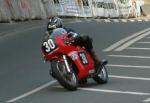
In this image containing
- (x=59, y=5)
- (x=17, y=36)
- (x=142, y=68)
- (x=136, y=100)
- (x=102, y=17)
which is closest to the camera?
(x=136, y=100)

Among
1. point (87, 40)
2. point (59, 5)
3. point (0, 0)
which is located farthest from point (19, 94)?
point (59, 5)

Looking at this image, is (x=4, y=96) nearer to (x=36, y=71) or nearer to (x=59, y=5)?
(x=36, y=71)

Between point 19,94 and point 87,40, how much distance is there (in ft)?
5.71

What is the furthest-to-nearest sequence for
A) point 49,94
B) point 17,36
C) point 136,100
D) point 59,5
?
point 59,5 → point 17,36 → point 49,94 → point 136,100

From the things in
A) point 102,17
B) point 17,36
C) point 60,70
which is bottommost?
point 102,17

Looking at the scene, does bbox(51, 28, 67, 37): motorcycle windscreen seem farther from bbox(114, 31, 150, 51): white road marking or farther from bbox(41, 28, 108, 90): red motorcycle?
bbox(114, 31, 150, 51): white road marking

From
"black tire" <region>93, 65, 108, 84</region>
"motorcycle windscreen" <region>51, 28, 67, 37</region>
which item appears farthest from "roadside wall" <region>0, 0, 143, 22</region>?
"motorcycle windscreen" <region>51, 28, 67, 37</region>

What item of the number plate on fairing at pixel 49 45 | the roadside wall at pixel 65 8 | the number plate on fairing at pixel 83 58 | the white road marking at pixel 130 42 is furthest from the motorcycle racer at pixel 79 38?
the roadside wall at pixel 65 8

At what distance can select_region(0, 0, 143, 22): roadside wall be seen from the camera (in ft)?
104

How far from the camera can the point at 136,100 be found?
1099 cm

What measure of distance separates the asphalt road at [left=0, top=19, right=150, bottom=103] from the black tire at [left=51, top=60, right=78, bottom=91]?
16 centimetres

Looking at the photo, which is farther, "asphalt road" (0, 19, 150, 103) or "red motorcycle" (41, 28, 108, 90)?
"red motorcycle" (41, 28, 108, 90)

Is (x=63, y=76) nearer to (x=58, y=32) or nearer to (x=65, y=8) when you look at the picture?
(x=58, y=32)

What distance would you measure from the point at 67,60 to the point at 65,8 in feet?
82.0
